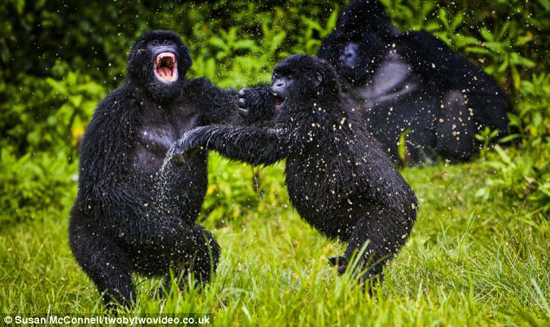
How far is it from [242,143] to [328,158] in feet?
1.39

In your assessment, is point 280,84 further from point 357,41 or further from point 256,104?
point 357,41

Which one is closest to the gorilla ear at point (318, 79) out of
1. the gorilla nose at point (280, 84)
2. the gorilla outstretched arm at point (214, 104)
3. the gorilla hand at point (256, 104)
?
the gorilla nose at point (280, 84)

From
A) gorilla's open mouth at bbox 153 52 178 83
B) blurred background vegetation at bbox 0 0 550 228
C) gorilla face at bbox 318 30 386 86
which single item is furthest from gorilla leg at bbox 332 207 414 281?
gorilla face at bbox 318 30 386 86

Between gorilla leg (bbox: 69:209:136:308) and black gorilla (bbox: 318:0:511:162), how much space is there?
97.7 inches

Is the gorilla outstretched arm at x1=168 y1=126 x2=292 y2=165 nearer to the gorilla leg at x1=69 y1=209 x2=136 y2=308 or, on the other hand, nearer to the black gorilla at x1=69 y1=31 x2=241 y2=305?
the black gorilla at x1=69 y1=31 x2=241 y2=305

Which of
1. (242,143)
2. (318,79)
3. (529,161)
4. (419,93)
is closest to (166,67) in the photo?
(242,143)

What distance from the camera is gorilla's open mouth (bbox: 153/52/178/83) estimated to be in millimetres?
3422

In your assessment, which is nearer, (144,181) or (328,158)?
(328,158)

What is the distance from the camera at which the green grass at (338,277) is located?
99.4 inches

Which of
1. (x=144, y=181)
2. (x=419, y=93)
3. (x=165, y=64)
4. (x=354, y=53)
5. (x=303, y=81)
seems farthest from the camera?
(x=419, y=93)

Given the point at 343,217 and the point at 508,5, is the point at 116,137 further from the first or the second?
the point at 508,5

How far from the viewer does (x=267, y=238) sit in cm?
463

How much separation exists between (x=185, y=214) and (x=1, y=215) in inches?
123

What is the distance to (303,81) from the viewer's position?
125 inches
